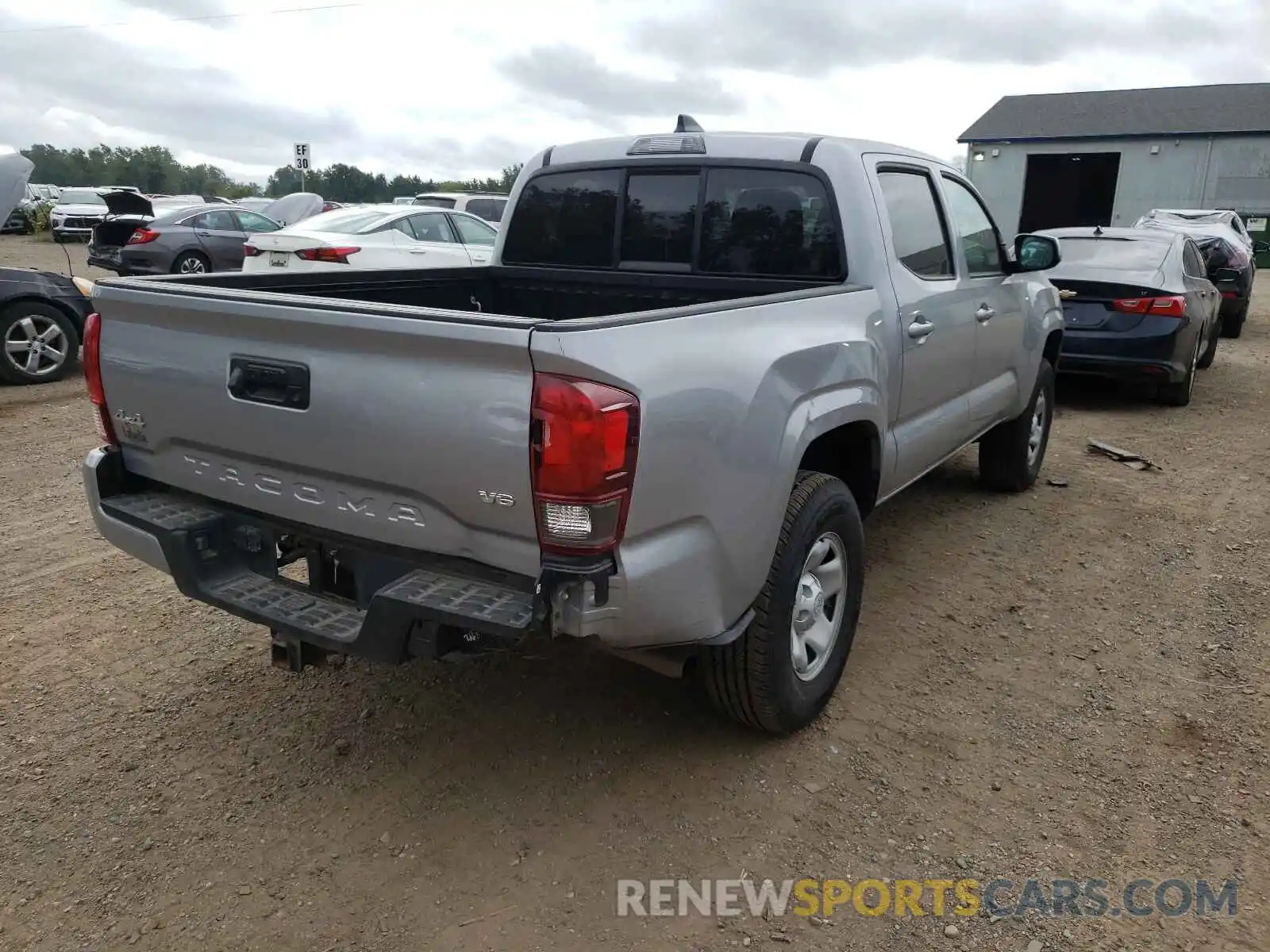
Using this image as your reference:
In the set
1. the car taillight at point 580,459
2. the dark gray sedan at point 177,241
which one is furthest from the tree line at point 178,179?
the car taillight at point 580,459

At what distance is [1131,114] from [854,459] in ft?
123

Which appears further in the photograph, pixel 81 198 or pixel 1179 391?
pixel 81 198

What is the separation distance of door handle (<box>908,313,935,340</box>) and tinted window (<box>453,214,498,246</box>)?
8.68 metres

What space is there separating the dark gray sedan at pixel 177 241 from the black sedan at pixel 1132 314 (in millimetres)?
11591

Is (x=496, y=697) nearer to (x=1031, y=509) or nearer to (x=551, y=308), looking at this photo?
Result: (x=551, y=308)

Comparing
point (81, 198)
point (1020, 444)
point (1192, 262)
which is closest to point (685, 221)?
point (1020, 444)

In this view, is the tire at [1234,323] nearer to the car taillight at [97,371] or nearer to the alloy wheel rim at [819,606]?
the alloy wheel rim at [819,606]

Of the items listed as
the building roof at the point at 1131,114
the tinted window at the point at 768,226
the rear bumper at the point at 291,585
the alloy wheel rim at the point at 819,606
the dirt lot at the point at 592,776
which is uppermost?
the building roof at the point at 1131,114

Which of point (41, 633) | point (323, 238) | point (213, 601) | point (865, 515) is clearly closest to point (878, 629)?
point (865, 515)

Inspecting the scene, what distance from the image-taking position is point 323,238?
10188mm

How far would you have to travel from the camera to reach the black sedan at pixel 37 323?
8.59 m

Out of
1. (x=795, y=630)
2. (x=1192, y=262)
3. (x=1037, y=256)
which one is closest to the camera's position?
(x=795, y=630)

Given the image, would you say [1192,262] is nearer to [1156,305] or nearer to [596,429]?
[1156,305]

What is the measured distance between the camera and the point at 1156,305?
8156 millimetres
